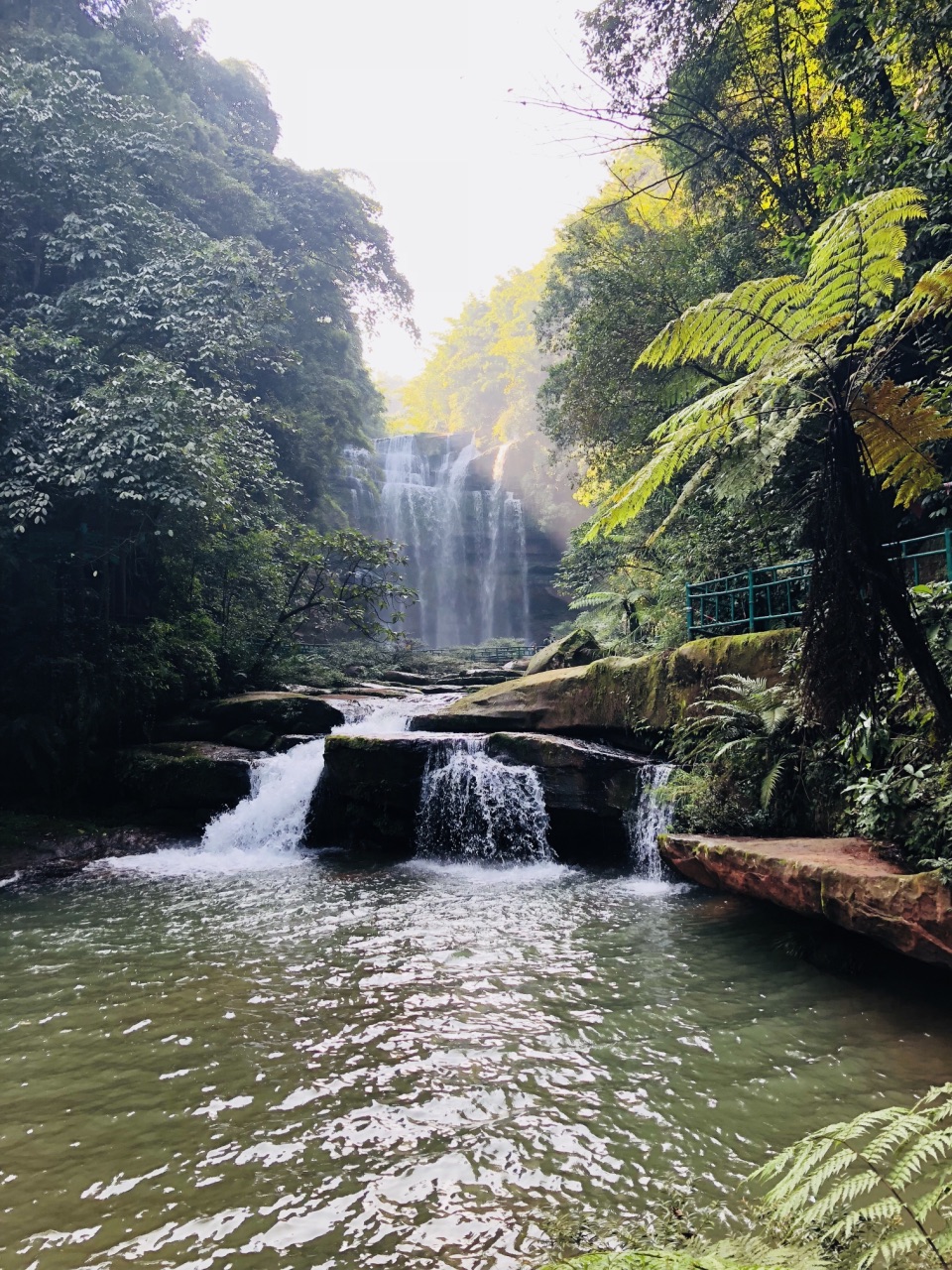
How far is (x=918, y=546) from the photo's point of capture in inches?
416

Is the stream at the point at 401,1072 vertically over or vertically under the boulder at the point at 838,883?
under

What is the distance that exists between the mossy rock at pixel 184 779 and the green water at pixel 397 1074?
4422 millimetres

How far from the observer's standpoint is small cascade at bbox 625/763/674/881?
827cm

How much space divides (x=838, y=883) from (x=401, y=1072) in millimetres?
3033

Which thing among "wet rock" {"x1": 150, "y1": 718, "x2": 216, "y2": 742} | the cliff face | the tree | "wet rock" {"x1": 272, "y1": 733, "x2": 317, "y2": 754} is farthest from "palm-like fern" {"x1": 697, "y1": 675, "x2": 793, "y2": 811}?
the cliff face

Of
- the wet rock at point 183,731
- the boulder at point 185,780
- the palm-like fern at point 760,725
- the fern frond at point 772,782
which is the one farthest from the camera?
the wet rock at point 183,731

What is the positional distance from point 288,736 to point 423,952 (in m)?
7.26

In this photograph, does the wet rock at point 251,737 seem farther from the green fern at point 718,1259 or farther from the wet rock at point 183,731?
the green fern at point 718,1259

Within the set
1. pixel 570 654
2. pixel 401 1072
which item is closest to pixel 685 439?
pixel 401 1072

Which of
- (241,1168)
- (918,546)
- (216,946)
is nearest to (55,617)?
(216,946)

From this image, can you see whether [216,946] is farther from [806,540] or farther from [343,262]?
[343,262]

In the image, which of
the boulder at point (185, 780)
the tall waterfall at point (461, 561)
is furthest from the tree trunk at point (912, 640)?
the tall waterfall at point (461, 561)

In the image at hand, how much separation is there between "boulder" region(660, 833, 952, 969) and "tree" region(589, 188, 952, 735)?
1.99m

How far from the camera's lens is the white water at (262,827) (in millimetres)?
9453
